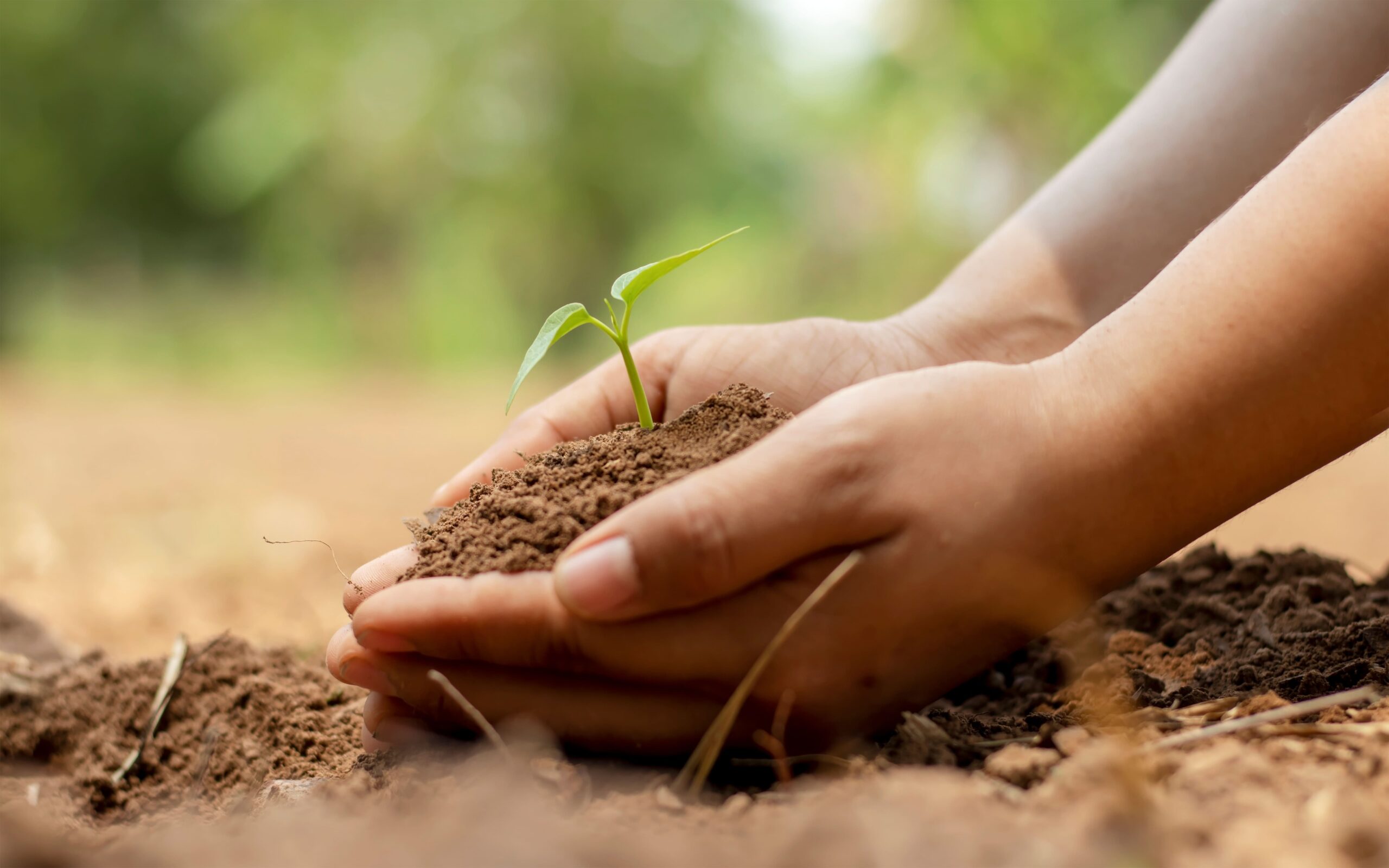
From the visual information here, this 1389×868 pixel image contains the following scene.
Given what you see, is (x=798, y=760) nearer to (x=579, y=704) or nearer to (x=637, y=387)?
(x=579, y=704)

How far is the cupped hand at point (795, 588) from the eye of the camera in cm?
105

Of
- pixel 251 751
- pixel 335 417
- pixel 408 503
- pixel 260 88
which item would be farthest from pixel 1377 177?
pixel 260 88

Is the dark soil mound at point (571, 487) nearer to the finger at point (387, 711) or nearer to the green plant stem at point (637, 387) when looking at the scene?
the green plant stem at point (637, 387)

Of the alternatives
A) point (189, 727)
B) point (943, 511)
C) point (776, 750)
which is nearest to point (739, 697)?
point (776, 750)

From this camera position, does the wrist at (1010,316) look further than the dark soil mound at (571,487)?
Yes

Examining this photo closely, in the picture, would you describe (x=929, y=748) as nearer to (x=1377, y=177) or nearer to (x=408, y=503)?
(x=1377, y=177)

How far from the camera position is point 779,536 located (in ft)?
3.47

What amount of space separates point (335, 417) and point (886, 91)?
21.3 feet

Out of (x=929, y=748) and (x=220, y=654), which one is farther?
(x=220, y=654)

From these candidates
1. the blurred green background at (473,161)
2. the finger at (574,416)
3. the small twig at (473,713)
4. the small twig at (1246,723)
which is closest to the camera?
the small twig at (1246,723)

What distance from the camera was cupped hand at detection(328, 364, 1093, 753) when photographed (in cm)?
105

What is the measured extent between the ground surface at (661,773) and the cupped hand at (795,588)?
8 centimetres

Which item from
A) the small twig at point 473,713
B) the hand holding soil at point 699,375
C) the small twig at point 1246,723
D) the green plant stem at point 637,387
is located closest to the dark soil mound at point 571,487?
the green plant stem at point 637,387

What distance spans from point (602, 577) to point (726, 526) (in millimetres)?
137
